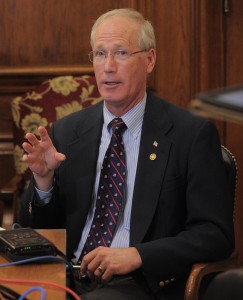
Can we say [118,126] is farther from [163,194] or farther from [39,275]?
[39,275]

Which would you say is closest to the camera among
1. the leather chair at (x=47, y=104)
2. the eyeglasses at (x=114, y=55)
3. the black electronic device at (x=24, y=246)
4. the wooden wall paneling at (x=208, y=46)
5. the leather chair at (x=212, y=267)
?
the black electronic device at (x=24, y=246)

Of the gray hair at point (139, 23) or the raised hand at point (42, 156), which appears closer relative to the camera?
the raised hand at point (42, 156)

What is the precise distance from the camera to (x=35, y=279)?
1628mm

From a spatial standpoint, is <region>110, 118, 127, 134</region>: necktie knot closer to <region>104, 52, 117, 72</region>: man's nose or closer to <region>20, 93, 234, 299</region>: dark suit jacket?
<region>20, 93, 234, 299</region>: dark suit jacket

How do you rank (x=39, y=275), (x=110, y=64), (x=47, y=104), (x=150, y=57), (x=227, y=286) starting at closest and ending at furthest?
(x=39, y=275)
(x=227, y=286)
(x=110, y=64)
(x=150, y=57)
(x=47, y=104)

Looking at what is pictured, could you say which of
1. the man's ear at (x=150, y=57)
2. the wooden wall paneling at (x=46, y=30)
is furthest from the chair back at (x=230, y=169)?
the wooden wall paneling at (x=46, y=30)

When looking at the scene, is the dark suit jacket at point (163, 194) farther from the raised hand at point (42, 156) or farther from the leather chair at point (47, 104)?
the leather chair at point (47, 104)

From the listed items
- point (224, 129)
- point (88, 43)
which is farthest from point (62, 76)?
point (224, 129)

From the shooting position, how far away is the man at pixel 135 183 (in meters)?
2.15

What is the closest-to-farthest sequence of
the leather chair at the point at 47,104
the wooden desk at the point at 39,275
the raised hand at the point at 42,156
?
the wooden desk at the point at 39,275 < the raised hand at the point at 42,156 < the leather chair at the point at 47,104

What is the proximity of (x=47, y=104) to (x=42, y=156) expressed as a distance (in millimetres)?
1127

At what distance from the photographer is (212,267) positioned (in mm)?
2105

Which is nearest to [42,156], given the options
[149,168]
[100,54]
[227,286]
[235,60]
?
[149,168]

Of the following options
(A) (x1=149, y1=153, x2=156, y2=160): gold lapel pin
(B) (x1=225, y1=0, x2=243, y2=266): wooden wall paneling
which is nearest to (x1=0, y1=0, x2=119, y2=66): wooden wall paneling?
(B) (x1=225, y1=0, x2=243, y2=266): wooden wall paneling
